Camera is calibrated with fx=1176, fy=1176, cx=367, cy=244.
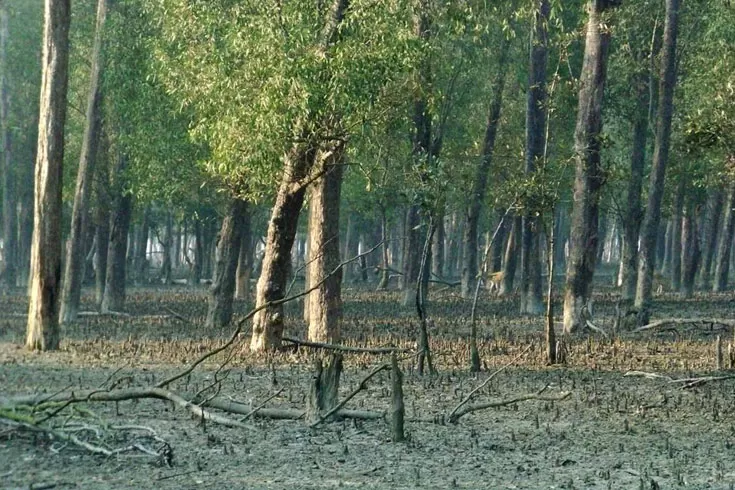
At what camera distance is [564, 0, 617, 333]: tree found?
24125 millimetres

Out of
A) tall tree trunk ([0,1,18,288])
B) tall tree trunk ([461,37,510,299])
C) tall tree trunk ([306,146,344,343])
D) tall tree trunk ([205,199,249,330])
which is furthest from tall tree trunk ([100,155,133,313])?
tall tree trunk ([0,1,18,288])

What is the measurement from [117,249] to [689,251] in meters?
20.1

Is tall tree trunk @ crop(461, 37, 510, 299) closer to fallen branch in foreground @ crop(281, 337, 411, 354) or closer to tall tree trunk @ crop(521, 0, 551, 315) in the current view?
tall tree trunk @ crop(521, 0, 551, 315)

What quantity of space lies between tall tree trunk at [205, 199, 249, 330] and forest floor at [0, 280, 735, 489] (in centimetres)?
229

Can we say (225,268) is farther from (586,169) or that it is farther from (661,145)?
(661,145)

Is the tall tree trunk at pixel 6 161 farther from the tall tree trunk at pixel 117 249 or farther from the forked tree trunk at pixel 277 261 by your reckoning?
the forked tree trunk at pixel 277 261

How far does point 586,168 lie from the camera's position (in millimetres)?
24562

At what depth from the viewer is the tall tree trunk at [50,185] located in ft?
62.3

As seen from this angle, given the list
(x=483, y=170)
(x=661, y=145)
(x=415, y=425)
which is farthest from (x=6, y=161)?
(x=415, y=425)

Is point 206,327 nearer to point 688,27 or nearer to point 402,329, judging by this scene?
point 402,329

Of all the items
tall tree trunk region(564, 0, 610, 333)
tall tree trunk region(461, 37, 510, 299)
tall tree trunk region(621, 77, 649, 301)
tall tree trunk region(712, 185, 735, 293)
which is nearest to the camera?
tall tree trunk region(564, 0, 610, 333)

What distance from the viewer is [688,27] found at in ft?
114

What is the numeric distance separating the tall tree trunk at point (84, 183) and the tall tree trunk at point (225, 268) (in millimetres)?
3461

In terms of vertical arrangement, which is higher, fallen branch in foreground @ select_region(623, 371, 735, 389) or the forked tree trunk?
the forked tree trunk
